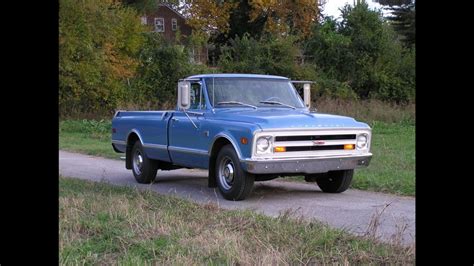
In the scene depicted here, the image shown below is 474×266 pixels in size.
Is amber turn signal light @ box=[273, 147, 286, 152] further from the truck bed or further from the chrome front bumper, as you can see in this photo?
the truck bed

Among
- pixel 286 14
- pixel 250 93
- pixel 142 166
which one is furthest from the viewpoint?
pixel 286 14

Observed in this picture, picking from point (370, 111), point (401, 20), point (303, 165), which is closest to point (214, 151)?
point (303, 165)

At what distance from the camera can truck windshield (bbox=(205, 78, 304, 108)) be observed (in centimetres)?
1089

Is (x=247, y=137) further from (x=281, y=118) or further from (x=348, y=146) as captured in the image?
(x=348, y=146)

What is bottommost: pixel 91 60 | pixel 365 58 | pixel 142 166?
pixel 142 166

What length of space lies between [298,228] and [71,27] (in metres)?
26.4

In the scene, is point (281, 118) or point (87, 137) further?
point (87, 137)

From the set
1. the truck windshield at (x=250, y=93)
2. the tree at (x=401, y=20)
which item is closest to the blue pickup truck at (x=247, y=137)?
the truck windshield at (x=250, y=93)

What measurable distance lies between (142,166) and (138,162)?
24 cm

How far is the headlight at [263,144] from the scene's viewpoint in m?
9.34

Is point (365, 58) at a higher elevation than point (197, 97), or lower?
higher

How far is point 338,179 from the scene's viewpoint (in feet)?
35.0

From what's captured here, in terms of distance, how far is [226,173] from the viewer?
9961mm
